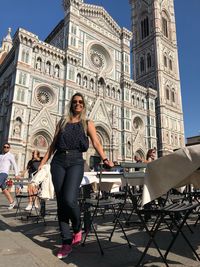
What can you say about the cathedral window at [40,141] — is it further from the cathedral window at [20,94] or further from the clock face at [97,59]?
the clock face at [97,59]

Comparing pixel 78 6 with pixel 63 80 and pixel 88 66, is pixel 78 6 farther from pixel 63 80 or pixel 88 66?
pixel 63 80

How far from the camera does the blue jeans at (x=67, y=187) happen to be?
278cm

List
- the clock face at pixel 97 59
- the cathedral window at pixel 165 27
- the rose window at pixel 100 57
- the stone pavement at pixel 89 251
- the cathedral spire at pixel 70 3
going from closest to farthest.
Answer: the stone pavement at pixel 89 251 → the cathedral spire at pixel 70 3 → the rose window at pixel 100 57 → the clock face at pixel 97 59 → the cathedral window at pixel 165 27

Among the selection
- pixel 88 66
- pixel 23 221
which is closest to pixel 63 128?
pixel 23 221

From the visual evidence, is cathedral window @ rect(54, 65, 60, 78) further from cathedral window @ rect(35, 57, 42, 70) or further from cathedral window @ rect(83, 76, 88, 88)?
cathedral window @ rect(83, 76, 88, 88)

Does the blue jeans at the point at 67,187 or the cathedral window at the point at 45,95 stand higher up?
the cathedral window at the point at 45,95

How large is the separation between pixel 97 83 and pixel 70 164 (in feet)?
88.8

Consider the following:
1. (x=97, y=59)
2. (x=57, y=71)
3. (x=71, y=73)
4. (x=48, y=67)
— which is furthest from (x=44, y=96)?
(x=97, y=59)

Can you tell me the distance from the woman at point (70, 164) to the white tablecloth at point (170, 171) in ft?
→ 1.94

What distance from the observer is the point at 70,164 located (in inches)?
115

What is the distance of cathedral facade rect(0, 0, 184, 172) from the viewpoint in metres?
22.8

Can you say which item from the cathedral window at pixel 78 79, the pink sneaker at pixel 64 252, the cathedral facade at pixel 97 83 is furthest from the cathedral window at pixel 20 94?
the pink sneaker at pixel 64 252

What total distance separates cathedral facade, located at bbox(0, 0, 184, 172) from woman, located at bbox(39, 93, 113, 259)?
16.5 m

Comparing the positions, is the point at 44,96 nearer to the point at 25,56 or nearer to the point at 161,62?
the point at 25,56
